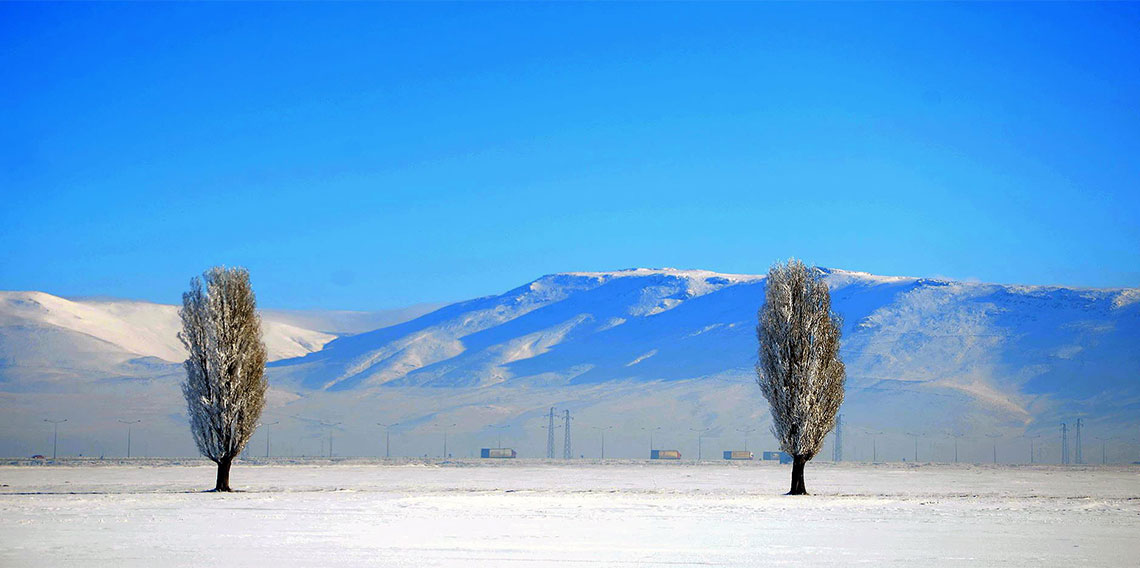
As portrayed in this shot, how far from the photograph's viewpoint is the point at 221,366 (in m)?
52.6

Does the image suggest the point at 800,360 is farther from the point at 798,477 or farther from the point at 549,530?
the point at 549,530

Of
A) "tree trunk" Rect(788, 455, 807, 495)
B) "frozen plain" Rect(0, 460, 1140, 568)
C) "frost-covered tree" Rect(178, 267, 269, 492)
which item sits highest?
"frost-covered tree" Rect(178, 267, 269, 492)

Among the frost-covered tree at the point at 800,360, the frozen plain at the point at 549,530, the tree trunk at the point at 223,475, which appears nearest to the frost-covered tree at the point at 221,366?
the tree trunk at the point at 223,475

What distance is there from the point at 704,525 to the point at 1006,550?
32.2 ft

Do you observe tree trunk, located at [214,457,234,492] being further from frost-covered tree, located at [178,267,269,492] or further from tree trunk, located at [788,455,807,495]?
tree trunk, located at [788,455,807,495]

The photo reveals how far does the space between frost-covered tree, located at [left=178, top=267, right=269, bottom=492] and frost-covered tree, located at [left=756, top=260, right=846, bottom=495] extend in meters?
23.8

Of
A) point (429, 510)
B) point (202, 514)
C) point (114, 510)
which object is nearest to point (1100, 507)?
point (429, 510)

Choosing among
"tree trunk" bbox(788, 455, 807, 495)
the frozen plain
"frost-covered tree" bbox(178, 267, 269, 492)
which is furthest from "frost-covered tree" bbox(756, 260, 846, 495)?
"frost-covered tree" bbox(178, 267, 269, 492)

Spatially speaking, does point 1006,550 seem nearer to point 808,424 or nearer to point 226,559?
point 226,559

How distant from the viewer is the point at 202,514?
3919cm

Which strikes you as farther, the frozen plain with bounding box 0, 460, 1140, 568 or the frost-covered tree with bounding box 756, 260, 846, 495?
the frost-covered tree with bounding box 756, 260, 846, 495

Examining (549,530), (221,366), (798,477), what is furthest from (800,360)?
(221,366)

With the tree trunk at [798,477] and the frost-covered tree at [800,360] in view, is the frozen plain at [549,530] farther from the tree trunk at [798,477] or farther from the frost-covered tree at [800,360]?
the frost-covered tree at [800,360]

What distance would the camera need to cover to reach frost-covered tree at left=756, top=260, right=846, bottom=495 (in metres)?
52.9
